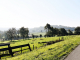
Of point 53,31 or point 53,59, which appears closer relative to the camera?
point 53,59

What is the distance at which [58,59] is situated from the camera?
914cm

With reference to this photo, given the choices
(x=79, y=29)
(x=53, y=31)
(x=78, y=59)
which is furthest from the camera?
(x=79, y=29)

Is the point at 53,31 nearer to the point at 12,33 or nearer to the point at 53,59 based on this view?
the point at 12,33

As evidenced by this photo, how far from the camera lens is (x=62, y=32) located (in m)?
112

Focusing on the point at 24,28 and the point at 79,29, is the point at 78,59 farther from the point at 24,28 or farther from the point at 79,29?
the point at 79,29

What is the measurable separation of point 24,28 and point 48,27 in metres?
35.7

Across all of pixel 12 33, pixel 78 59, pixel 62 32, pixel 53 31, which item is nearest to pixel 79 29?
pixel 62 32

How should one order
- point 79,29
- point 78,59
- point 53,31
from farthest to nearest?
point 79,29, point 53,31, point 78,59

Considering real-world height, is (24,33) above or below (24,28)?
below

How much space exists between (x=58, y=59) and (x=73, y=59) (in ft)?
5.86

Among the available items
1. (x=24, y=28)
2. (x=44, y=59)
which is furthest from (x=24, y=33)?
(x=44, y=59)

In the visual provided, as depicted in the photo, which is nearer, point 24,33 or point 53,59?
point 53,59

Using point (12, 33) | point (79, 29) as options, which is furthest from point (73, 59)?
point (79, 29)

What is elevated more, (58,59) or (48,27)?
(48,27)
